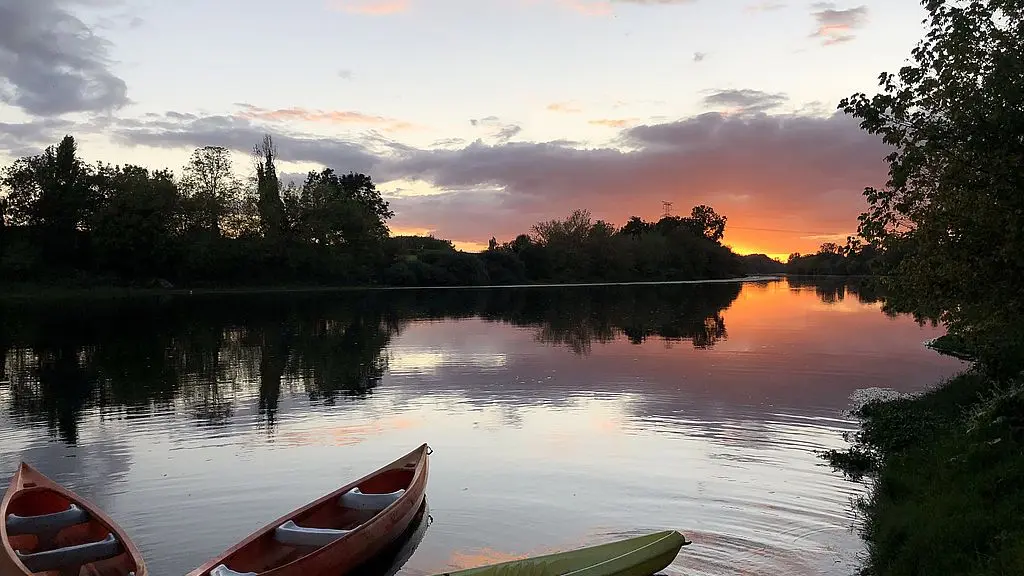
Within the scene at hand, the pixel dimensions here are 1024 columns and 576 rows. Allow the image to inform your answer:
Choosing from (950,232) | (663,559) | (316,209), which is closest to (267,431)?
(663,559)

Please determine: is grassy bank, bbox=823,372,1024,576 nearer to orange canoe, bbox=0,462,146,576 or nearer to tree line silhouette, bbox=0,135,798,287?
orange canoe, bbox=0,462,146,576

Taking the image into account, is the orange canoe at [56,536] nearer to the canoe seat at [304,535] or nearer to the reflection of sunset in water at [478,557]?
the canoe seat at [304,535]

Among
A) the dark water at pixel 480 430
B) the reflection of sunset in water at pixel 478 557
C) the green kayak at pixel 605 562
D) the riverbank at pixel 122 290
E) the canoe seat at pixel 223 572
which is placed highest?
the riverbank at pixel 122 290

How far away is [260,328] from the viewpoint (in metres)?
46.1

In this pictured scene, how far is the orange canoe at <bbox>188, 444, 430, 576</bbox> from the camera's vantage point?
30.5 ft

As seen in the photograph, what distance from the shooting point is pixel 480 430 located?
18625 mm

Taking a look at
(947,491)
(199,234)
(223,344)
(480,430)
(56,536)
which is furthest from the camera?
(199,234)

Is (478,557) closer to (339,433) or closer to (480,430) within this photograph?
(480,430)

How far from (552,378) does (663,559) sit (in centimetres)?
1790

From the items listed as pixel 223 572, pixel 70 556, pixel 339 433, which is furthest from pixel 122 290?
pixel 223 572

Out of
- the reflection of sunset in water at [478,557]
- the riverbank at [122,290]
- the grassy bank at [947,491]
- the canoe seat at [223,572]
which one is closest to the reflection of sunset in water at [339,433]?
the reflection of sunset in water at [478,557]

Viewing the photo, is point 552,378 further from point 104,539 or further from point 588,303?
point 588,303

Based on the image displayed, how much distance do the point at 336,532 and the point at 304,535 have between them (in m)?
0.43

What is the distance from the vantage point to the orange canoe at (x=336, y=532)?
9281 millimetres
